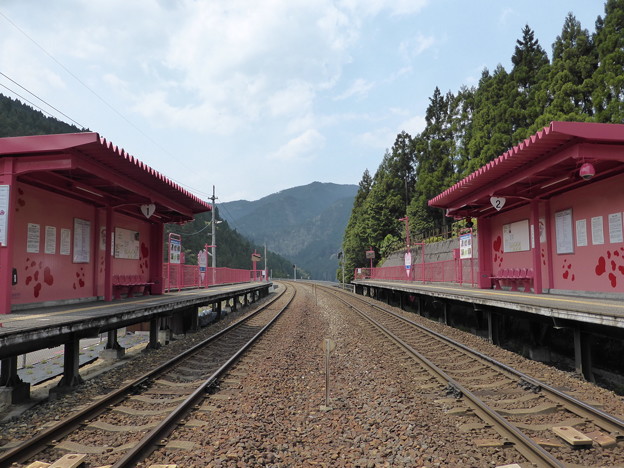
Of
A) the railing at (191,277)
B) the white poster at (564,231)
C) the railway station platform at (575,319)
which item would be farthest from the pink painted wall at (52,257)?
the white poster at (564,231)

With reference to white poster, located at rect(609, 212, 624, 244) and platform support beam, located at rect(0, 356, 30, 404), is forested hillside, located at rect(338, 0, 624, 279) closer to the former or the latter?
Answer: white poster, located at rect(609, 212, 624, 244)

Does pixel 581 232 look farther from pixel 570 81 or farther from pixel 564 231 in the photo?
pixel 570 81

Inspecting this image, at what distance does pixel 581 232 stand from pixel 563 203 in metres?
1.01

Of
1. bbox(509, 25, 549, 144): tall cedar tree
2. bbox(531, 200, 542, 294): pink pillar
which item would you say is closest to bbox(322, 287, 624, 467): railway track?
bbox(531, 200, 542, 294): pink pillar

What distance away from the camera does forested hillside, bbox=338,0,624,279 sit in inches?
947

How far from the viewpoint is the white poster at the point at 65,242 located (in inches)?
362

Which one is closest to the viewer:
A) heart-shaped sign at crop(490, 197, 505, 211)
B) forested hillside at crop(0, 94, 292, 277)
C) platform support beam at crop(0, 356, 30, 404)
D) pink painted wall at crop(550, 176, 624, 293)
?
platform support beam at crop(0, 356, 30, 404)

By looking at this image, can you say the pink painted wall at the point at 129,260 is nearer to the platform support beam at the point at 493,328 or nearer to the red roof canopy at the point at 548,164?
the platform support beam at the point at 493,328

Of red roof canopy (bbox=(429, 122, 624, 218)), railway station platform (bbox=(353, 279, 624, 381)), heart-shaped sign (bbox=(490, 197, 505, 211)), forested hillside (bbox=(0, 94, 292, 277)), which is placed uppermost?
forested hillside (bbox=(0, 94, 292, 277))

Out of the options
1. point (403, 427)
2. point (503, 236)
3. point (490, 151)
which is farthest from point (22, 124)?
point (403, 427)

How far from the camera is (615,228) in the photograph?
8.84 meters

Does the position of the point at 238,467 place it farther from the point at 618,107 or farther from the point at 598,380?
the point at 618,107

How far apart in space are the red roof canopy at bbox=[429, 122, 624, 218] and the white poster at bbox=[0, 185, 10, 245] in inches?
387

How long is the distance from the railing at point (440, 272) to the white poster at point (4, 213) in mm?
14470
